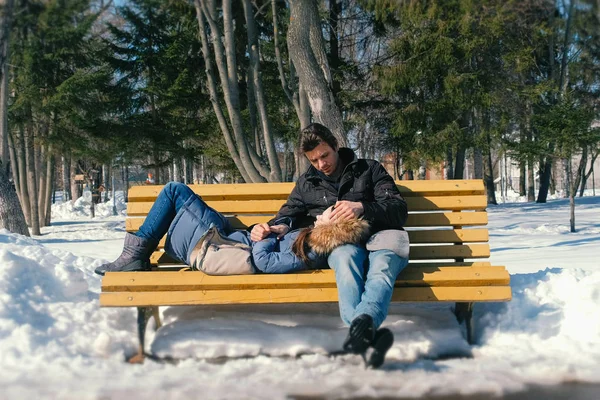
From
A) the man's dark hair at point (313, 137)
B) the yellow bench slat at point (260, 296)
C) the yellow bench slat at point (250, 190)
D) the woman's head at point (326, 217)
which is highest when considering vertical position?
the man's dark hair at point (313, 137)

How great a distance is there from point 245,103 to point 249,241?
583 inches

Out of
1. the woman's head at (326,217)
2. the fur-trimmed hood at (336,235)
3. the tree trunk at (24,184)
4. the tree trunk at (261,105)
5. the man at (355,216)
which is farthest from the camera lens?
the tree trunk at (24,184)

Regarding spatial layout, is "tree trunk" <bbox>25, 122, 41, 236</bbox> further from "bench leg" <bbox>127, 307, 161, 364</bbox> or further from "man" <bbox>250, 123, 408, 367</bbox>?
A: "man" <bbox>250, 123, 408, 367</bbox>

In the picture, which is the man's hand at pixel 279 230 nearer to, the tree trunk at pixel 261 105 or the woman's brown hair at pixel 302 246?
the woman's brown hair at pixel 302 246

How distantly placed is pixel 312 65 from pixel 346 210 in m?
3.90

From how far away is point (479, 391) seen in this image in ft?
9.70

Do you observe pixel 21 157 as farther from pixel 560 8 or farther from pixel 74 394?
pixel 560 8

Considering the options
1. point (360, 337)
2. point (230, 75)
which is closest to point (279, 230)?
point (360, 337)

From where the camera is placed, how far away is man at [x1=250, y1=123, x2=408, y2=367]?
10.4ft

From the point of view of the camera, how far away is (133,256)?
13.2 feet

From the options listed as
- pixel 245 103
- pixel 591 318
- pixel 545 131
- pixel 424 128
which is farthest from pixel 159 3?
pixel 591 318

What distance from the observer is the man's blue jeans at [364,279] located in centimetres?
329

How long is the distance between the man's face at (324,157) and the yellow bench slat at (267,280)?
2.71ft

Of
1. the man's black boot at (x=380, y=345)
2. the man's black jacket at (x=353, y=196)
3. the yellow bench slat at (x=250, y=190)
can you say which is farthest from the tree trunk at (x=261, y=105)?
the man's black boot at (x=380, y=345)
